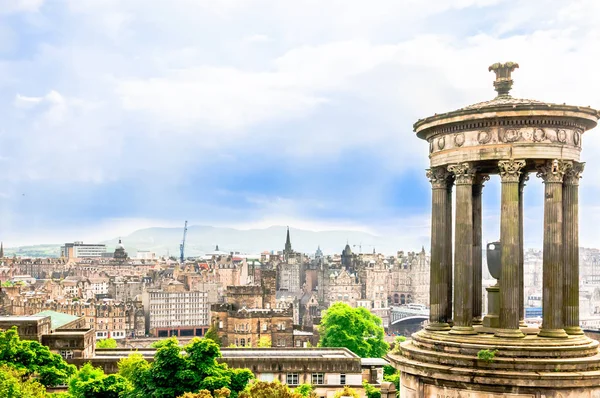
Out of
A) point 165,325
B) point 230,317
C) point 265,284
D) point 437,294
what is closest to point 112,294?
point 165,325

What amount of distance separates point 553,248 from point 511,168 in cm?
197

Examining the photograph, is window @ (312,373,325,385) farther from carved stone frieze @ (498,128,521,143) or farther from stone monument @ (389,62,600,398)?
carved stone frieze @ (498,128,521,143)

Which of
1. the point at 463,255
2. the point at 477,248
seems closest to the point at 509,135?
the point at 463,255

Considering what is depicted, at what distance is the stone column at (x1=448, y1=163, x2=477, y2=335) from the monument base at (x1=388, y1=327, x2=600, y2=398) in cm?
47

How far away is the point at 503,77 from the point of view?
19.8 meters

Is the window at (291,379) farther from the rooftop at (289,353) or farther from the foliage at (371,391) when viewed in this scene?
the foliage at (371,391)

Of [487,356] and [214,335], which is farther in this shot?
[214,335]

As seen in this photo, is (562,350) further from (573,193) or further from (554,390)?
(573,193)

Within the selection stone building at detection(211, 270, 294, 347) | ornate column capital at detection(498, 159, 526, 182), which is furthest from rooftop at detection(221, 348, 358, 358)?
ornate column capital at detection(498, 159, 526, 182)

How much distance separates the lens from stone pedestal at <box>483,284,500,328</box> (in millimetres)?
18703

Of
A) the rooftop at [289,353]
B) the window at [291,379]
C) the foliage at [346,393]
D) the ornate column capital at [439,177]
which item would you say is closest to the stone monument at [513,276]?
the ornate column capital at [439,177]

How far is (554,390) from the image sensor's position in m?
17.0

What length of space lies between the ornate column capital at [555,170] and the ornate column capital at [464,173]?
1580 millimetres

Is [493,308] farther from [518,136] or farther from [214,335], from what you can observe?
[214,335]
